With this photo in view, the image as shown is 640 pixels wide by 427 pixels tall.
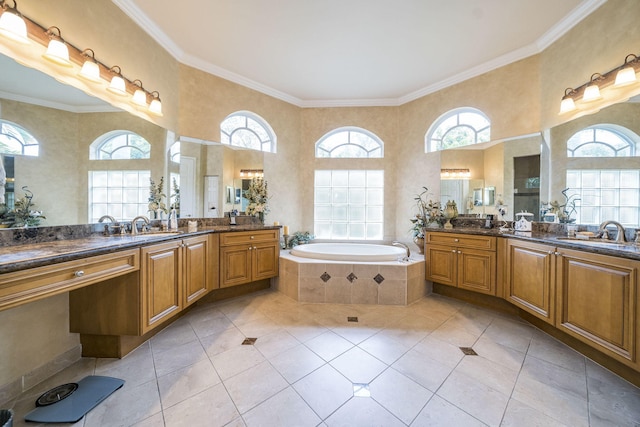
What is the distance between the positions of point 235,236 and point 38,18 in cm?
221

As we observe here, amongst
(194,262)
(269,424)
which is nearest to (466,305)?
(269,424)

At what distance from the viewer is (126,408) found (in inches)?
53.3

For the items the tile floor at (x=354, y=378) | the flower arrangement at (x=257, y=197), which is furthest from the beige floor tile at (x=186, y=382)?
the flower arrangement at (x=257, y=197)

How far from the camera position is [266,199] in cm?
373

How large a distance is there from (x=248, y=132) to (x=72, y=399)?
340cm

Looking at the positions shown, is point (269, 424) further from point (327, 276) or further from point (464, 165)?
point (464, 165)

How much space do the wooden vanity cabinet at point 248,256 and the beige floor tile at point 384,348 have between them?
1565 millimetres

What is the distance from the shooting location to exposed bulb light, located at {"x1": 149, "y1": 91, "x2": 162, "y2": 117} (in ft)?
8.09

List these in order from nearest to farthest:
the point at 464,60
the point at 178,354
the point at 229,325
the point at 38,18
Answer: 1. the point at 38,18
2. the point at 178,354
3. the point at 229,325
4. the point at 464,60

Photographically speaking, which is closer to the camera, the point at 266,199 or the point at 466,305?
the point at 466,305

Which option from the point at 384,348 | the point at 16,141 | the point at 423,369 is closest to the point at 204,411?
the point at 384,348

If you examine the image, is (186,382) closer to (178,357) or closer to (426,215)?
(178,357)

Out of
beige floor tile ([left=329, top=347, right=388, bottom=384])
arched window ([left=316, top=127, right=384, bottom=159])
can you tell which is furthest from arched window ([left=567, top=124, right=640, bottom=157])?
beige floor tile ([left=329, top=347, right=388, bottom=384])

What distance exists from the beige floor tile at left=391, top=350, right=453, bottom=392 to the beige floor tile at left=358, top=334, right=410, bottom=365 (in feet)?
0.17
